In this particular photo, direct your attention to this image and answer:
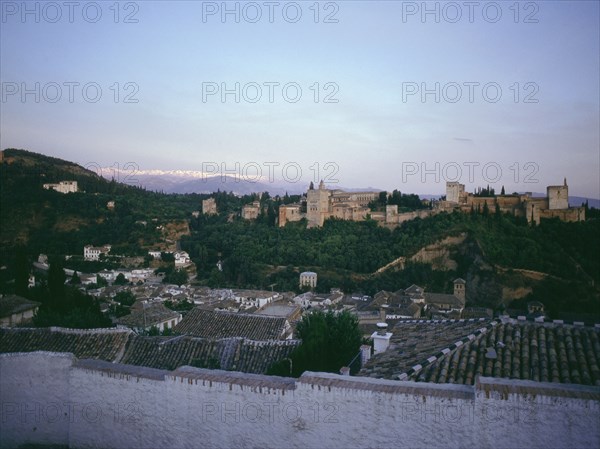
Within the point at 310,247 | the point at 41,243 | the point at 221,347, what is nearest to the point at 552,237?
the point at 310,247

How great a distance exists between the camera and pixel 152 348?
898 centimetres

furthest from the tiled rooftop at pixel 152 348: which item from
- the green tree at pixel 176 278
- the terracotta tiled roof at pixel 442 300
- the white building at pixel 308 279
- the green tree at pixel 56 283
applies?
the green tree at pixel 176 278

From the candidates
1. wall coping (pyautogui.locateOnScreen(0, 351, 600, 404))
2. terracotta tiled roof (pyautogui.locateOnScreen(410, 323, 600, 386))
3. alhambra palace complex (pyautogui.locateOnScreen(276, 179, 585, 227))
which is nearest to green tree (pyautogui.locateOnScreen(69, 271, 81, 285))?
alhambra palace complex (pyautogui.locateOnScreen(276, 179, 585, 227))

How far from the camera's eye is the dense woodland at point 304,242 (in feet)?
142

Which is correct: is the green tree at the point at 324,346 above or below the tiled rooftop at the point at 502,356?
below

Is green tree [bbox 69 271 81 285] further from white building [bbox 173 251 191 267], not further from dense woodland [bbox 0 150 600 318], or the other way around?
white building [bbox 173 251 191 267]

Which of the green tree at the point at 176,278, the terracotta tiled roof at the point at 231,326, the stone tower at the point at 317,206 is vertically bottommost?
the green tree at the point at 176,278

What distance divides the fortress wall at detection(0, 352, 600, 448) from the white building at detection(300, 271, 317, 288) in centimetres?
3909

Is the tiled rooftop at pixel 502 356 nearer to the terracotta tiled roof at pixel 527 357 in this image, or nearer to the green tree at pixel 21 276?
the terracotta tiled roof at pixel 527 357

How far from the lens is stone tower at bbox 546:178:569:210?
5344 cm

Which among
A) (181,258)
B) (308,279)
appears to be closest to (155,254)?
(181,258)

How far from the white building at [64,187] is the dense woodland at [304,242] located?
172 cm

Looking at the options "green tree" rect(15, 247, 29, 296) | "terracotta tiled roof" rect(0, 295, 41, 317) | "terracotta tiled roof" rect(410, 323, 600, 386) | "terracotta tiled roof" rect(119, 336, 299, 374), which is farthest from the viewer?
"green tree" rect(15, 247, 29, 296)

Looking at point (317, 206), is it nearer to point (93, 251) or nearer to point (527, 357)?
point (93, 251)
